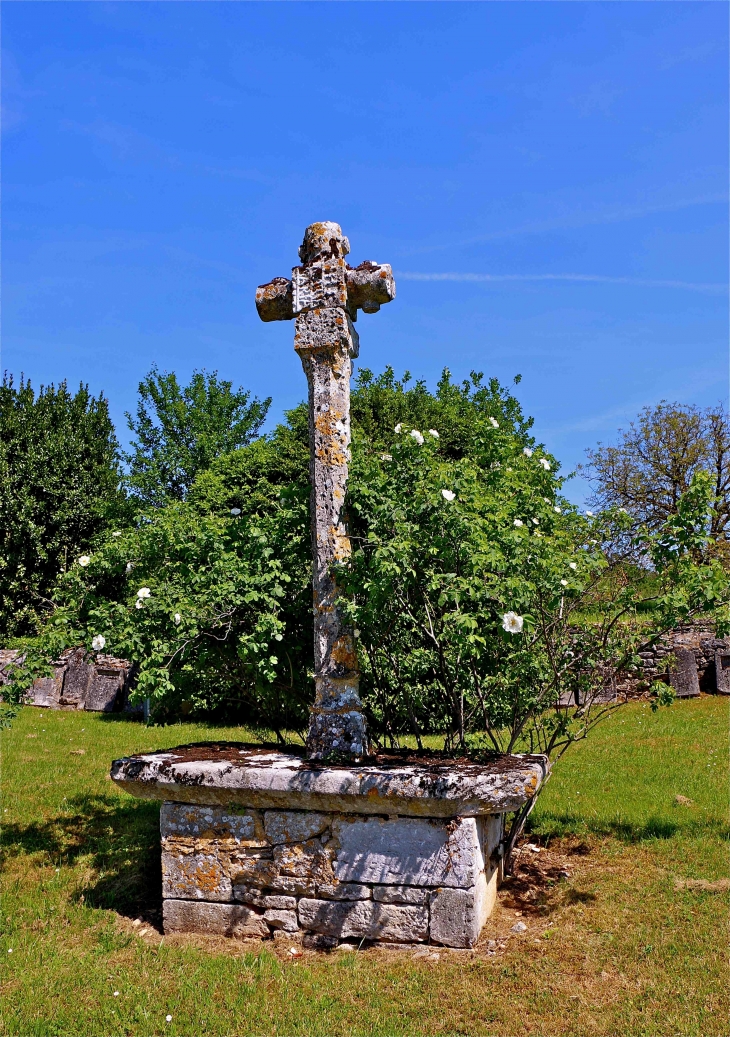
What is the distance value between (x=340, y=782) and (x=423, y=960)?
91cm

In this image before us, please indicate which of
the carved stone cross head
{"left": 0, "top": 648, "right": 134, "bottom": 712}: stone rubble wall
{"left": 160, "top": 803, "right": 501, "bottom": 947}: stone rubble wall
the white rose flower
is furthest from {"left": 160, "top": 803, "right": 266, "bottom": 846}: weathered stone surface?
{"left": 0, "top": 648, "right": 134, "bottom": 712}: stone rubble wall

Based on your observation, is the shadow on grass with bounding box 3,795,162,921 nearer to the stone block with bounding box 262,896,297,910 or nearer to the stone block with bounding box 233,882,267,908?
the stone block with bounding box 233,882,267,908

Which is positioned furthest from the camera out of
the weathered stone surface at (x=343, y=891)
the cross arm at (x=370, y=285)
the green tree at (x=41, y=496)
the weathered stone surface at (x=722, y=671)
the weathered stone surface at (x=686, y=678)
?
the green tree at (x=41, y=496)

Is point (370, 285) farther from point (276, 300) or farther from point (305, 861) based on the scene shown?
point (305, 861)

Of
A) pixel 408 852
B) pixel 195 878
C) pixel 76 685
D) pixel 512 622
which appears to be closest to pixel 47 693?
pixel 76 685

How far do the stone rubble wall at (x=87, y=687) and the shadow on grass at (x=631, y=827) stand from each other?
849cm

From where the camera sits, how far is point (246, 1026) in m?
3.23

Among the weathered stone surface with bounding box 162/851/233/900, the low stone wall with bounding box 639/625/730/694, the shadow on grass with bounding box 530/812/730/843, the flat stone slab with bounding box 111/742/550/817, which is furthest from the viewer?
the low stone wall with bounding box 639/625/730/694

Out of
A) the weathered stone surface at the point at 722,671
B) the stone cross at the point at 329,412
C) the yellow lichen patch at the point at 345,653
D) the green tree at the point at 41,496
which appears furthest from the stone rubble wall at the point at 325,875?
the green tree at the point at 41,496

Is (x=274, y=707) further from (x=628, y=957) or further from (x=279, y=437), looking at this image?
(x=279, y=437)

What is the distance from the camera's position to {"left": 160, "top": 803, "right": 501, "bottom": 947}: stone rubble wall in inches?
146

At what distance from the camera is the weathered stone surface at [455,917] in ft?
12.1

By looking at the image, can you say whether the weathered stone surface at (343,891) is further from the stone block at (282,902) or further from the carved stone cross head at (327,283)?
the carved stone cross head at (327,283)

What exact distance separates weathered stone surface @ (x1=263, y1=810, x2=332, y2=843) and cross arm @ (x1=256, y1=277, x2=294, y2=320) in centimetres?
292
